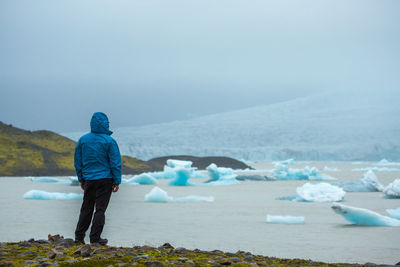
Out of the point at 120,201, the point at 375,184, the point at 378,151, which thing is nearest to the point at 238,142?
the point at 378,151

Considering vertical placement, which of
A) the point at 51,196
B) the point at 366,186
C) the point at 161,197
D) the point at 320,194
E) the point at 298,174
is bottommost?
the point at 51,196

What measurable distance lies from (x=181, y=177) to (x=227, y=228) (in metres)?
12.6

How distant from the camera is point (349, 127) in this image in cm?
5112

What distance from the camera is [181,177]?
2202 centimetres

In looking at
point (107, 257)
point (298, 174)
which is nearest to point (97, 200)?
point (107, 257)

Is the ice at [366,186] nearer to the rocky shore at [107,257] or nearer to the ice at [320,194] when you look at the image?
the ice at [320,194]

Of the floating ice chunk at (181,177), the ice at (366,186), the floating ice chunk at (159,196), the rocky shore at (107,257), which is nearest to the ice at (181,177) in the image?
the floating ice chunk at (181,177)

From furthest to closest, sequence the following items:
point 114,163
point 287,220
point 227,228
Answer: point 287,220 < point 227,228 < point 114,163

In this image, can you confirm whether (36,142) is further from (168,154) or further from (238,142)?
(238,142)

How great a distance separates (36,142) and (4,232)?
966 inches

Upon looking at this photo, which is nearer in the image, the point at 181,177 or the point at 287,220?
the point at 287,220

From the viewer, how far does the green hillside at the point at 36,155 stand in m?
29.8

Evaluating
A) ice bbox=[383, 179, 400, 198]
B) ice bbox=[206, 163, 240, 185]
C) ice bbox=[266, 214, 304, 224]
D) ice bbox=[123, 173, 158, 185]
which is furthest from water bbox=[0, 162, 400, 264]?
ice bbox=[206, 163, 240, 185]

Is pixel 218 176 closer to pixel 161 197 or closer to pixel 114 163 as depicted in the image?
pixel 161 197
